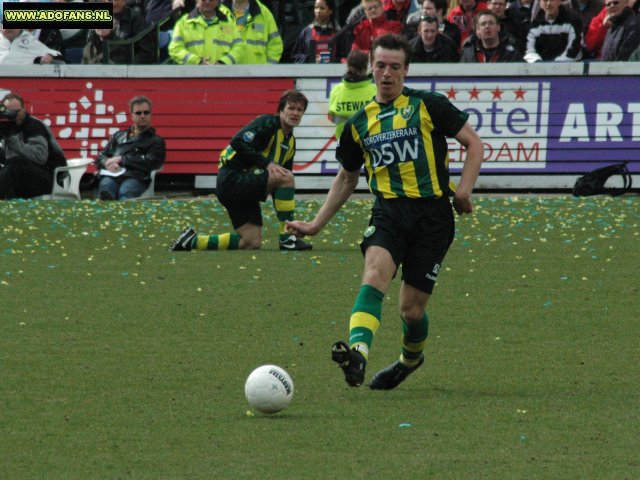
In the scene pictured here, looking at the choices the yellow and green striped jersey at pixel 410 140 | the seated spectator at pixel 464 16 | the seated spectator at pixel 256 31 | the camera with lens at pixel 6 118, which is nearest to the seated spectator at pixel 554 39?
the seated spectator at pixel 464 16

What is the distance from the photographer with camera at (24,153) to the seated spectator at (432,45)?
5.10m

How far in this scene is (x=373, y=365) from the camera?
743 centimetres

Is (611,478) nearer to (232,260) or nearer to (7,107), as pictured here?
(232,260)

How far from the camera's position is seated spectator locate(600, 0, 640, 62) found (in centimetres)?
1788

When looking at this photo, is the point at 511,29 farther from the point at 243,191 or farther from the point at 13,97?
the point at 243,191

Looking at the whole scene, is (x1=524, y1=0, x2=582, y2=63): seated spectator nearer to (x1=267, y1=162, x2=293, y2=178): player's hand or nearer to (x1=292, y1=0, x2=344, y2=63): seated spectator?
(x1=292, y1=0, x2=344, y2=63): seated spectator

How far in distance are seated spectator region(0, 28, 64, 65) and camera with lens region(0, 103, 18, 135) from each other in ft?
7.03

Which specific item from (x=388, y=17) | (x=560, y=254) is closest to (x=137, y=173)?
(x=388, y=17)

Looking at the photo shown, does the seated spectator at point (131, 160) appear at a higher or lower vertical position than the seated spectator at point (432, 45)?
lower

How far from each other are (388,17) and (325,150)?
2097mm

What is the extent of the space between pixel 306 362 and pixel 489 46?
38.1 ft

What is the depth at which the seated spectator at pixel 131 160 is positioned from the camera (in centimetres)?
1812

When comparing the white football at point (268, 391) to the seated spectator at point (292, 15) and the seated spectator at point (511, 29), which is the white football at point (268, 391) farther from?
the seated spectator at point (292, 15)

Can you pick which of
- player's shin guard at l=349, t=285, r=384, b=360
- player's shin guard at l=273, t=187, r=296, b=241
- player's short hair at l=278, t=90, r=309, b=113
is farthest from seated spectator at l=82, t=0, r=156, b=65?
player's shin guard at l=349, t=285, r=384, b=360
